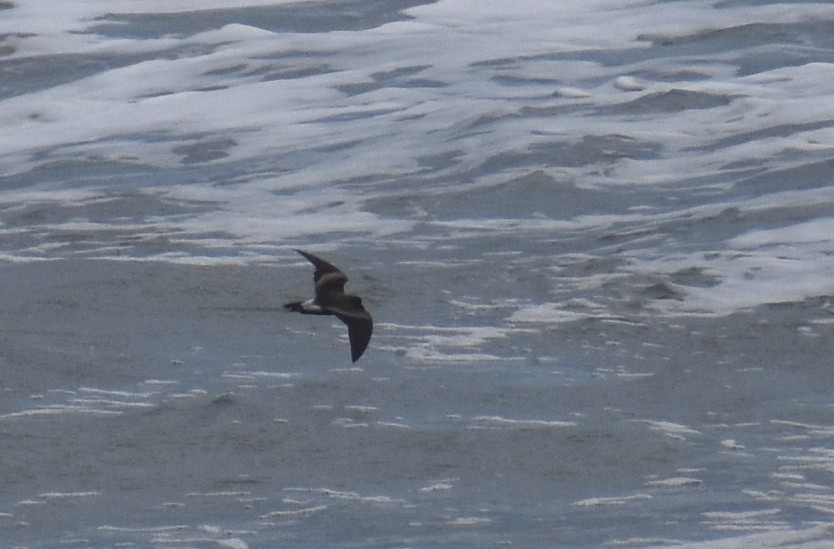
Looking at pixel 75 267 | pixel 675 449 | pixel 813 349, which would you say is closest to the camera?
pixel 675 449

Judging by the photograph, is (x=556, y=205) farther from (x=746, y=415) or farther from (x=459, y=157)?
(x=746, y=415)

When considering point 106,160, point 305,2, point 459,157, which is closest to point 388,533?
point 459,157

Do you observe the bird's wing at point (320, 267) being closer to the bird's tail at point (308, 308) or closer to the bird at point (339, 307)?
the bird at point (339, 307)

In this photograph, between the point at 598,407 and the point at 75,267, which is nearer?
the point at 598,407

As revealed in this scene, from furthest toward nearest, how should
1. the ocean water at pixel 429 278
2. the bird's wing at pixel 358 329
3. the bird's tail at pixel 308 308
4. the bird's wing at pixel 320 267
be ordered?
the bird's wing at pixel 320 267 → the bird's tail at pixel 308 308 → the bird's wing at pixel 358 329 → the ocean water at pixel 429 278

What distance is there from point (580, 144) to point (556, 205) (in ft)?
2.84

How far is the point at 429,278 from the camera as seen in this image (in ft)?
21.5

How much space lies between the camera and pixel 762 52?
32.9 feet

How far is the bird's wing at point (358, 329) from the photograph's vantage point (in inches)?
195

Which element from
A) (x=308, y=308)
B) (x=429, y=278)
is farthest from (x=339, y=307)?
(x=429, y=278)

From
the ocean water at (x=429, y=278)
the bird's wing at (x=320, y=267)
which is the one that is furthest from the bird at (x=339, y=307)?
the ocean water at (x=429, y=278)

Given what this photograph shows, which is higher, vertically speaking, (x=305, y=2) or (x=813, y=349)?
(x=305, y=2)

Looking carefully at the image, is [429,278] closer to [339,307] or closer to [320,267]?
[320,267]

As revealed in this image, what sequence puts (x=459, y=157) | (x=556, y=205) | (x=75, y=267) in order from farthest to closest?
(x=459, y=157) < (x=556, y=205) < (x=75, y=267)
